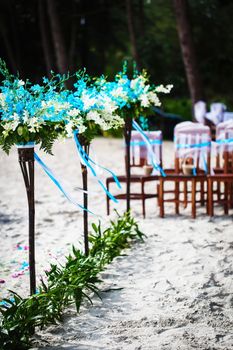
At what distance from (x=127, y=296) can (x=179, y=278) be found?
0.61m

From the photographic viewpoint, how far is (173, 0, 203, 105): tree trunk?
13.4 m

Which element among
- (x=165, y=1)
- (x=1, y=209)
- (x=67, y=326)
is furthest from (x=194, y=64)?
(x=165, y=1)

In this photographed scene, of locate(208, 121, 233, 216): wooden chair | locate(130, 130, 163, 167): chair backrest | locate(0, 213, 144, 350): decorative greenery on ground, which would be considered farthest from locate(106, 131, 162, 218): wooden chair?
locate(0, 213, 144, 350): decorative greenery on ground

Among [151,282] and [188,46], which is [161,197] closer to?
[151,282]

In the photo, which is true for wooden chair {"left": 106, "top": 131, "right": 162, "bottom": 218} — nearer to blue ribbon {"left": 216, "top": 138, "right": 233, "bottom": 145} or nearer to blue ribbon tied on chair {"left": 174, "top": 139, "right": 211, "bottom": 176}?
blue ribbon tied on chair {"left": 174, "top": 139, "right": 211, "bottom": 176}

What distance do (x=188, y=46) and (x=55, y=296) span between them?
10342mm

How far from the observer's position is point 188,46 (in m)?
13.7

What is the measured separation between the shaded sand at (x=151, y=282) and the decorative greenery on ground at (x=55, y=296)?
0.11 meters

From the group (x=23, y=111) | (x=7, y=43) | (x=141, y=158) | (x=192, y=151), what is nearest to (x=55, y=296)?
(x=23, y=111)

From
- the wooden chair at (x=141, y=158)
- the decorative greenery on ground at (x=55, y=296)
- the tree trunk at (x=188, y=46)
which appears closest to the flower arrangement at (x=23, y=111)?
the decorative greenery on ground at (x=55, y=296)

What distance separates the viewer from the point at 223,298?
15.4 ft

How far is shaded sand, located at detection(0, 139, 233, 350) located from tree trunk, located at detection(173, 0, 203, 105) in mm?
5970

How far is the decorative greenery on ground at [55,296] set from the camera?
4012 mm

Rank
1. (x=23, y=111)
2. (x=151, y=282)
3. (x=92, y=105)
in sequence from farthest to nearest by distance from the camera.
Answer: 1. (x=151, y=282)
2. (x=92, y=105)
3. (x=23, y=111)
